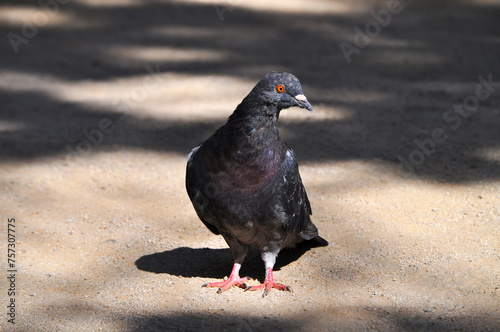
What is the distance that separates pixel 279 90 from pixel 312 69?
5.20 m

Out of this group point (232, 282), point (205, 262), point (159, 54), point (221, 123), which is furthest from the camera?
point (159, 54)

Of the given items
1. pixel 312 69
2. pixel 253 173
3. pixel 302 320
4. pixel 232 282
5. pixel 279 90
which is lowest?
pixel 232 282

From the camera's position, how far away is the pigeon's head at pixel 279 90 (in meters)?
3.76

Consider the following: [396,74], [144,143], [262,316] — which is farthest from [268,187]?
[396,74]

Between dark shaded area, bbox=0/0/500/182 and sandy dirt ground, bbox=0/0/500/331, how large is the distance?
0.03m

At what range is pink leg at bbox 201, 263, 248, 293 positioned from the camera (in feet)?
13.4

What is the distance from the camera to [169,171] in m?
6.04

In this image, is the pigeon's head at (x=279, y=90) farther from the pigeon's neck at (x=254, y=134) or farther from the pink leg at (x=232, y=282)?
the pink leg at (x=232, y=282)

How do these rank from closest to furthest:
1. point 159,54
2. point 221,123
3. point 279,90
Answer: point 279,90 → point 221,123 → point 159,54

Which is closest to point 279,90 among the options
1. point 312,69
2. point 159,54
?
point 312,69

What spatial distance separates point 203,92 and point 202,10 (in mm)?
3330

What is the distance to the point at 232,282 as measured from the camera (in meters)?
4.15

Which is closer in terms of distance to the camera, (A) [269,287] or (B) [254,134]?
(B) [254,134]

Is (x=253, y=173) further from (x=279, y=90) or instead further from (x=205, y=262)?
(x=205, y=262)
